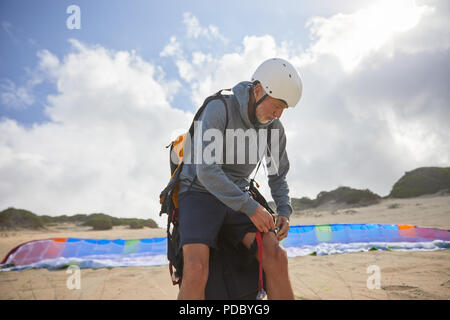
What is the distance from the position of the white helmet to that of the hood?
135mm

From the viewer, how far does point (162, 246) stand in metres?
8.08

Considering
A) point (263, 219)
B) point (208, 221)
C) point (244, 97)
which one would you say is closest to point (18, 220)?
point (208, 221)

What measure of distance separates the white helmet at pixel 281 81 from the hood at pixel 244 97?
0.44 ft

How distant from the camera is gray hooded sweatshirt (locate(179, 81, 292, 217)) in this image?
7.35 feet

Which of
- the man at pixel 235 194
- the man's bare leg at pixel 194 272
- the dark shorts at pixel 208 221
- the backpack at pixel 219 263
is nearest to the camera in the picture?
the man's bare leg at pixel 194 272

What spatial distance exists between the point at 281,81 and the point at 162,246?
22.4ft

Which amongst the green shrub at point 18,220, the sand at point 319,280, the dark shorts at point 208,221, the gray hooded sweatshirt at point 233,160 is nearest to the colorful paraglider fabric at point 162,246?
the sand at point 319,280

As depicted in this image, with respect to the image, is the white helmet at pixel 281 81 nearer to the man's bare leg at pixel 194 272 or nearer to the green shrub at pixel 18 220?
the man's bare leg at pixel 194 272

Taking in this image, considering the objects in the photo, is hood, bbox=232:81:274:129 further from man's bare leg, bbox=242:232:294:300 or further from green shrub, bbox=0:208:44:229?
green shrub, bbox=0:208:44:229

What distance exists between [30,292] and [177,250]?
12.1ft

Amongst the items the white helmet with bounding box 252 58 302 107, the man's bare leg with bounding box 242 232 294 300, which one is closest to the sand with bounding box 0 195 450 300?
the man's bare leg with bounding box 242 232 294 300

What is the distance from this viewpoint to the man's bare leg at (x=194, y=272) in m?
2.00

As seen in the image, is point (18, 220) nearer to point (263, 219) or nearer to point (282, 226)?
point (282, 226)

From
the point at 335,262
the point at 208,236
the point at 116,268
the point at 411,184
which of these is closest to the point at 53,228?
the point at 116,268
